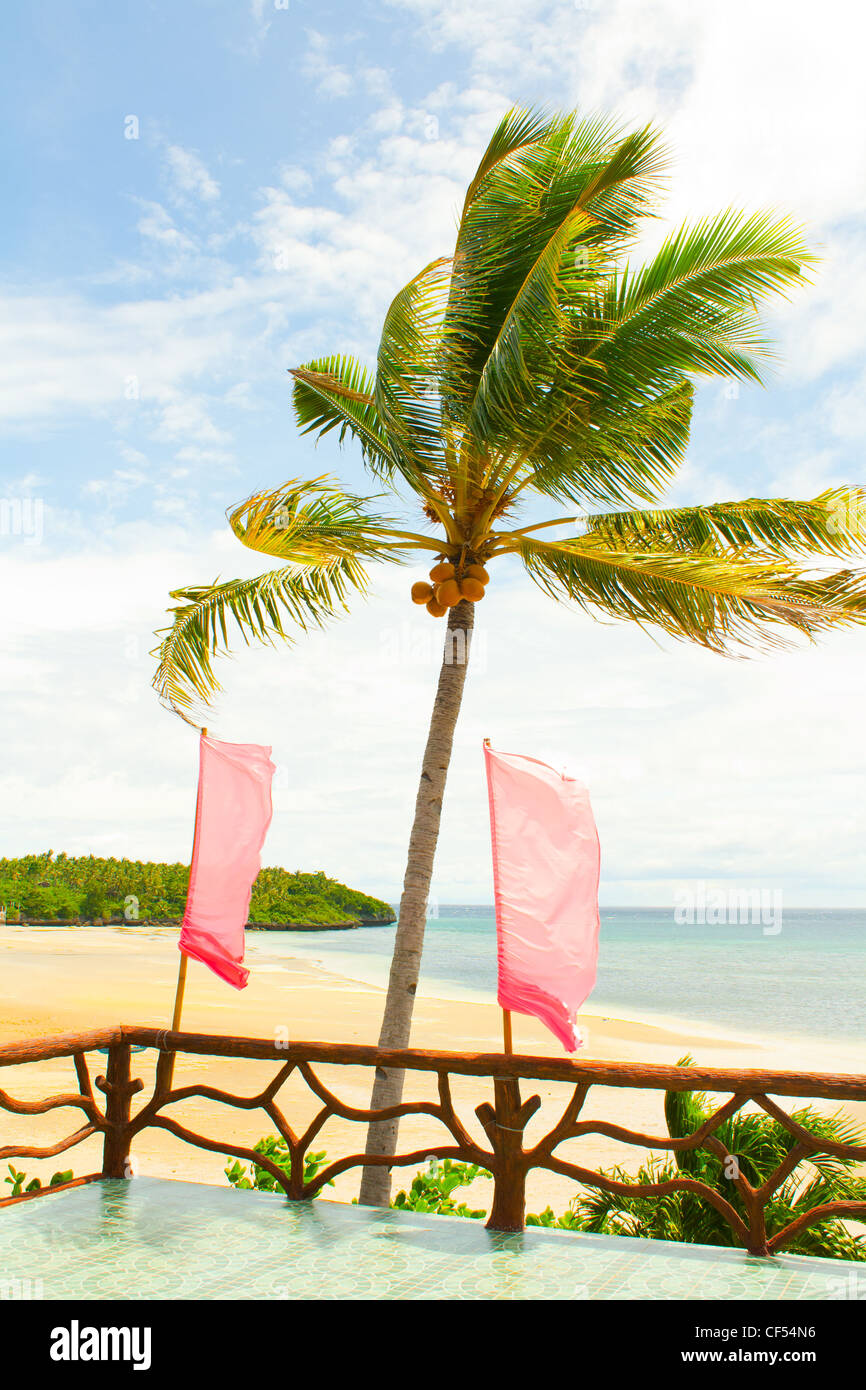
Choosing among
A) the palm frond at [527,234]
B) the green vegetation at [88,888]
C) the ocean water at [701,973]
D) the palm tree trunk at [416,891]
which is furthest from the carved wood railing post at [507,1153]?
the green vegetation at [88,888]

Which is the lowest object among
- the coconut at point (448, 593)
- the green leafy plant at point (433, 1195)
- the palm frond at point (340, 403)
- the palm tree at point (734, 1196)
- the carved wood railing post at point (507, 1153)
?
the green leafy plant at point (433, 1195)

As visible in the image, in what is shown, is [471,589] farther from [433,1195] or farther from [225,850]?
[433,1195]

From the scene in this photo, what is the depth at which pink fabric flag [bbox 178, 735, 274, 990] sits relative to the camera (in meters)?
6.18

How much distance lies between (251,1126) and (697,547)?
9487 mm

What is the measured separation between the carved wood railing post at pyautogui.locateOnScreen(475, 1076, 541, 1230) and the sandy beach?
1627 mm

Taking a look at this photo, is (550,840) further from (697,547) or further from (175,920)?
(175,920)

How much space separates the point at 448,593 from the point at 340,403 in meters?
2.28

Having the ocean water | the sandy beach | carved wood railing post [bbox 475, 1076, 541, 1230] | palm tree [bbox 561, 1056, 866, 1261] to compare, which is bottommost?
the ocean water

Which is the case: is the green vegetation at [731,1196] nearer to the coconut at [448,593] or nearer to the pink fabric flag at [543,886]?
the pink fabric flag at [543,886]

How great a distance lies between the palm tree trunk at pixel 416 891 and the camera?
6.67m

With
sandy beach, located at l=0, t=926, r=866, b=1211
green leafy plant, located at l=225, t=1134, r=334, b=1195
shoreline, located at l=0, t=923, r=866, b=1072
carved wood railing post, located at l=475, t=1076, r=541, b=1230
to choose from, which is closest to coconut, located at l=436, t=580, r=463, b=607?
sandy beach, located at l=0, t=926, r=866, b=1211

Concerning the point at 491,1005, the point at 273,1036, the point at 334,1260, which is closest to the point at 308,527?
the point at 334,1260

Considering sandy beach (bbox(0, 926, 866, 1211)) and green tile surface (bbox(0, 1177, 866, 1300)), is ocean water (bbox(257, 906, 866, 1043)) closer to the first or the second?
sandy beach (bbox(0, 926, 866, 1211))

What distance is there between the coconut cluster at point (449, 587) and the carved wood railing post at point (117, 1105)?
362 cm
